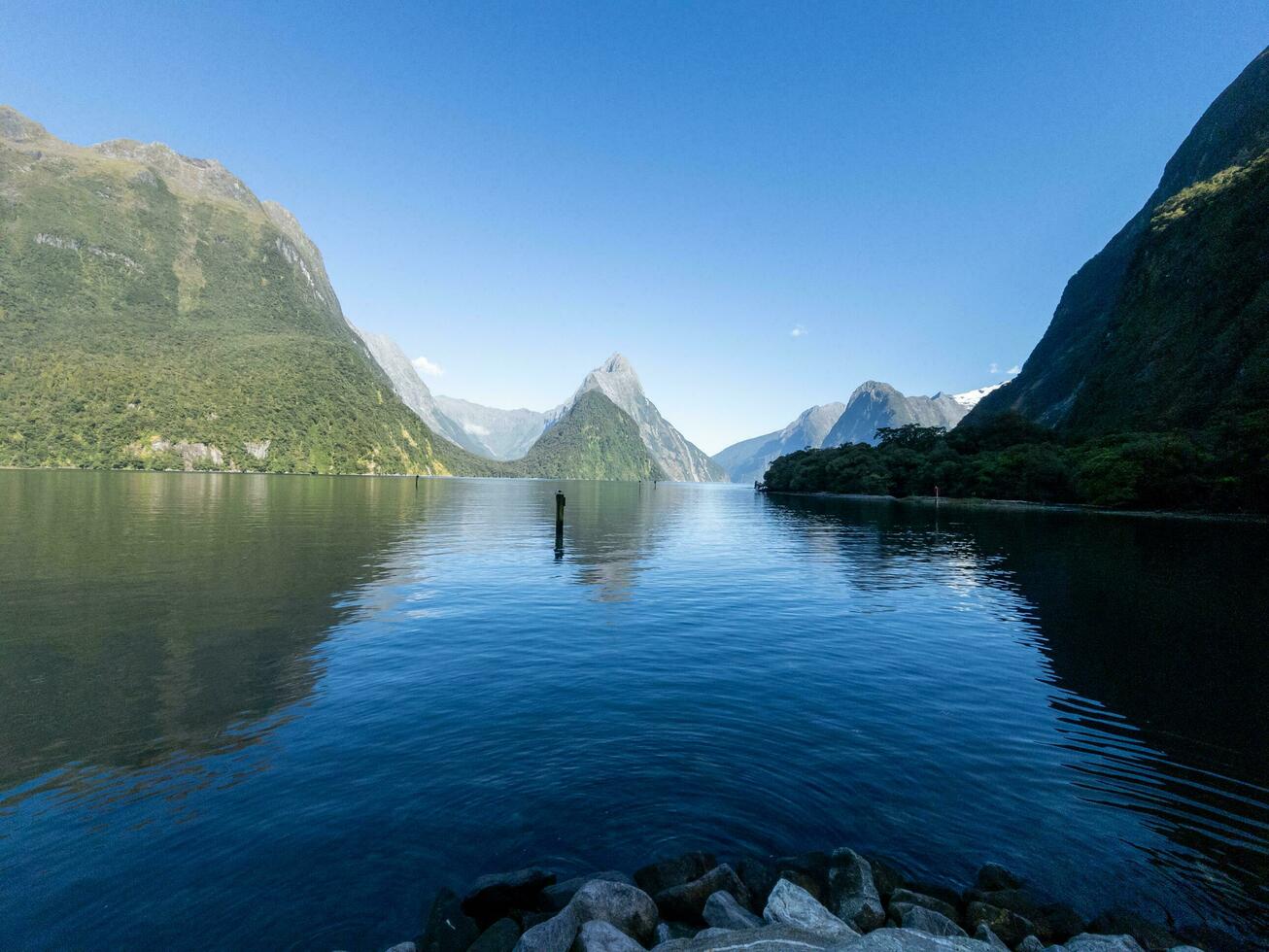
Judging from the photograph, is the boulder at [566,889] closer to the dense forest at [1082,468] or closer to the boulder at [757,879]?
the boulder at [757,879]

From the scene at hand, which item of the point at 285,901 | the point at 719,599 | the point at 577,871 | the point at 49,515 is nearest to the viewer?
the point at 285,901

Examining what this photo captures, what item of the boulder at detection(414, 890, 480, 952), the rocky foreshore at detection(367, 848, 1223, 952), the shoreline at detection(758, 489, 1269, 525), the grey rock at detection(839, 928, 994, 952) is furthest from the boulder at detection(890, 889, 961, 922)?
the shoreline at detection(758, 489, 1269, 525)

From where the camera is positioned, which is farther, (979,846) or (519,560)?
(519,560)

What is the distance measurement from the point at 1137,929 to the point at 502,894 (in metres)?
9.32

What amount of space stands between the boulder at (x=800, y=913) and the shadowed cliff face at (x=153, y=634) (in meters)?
11.8

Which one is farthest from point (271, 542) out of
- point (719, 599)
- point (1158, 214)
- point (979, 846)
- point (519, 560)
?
point (1158, 214)

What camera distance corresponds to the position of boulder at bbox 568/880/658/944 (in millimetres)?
7480

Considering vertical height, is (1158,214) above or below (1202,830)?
above

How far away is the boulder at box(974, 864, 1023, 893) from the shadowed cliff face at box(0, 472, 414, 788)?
1499cm

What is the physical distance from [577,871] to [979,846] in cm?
714

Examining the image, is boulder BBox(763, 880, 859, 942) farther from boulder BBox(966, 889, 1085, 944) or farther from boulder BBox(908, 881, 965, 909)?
boulder BBox(966, 889, 1085, 944)

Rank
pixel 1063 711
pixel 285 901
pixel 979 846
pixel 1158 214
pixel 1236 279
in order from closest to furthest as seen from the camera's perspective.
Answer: pixel 285 901
pixel 979 846
pixel 1063 711
pixel 1236 279
pixel 1158 214

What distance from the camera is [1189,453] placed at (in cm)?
9319

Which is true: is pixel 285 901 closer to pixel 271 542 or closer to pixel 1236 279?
pixel 271 542
